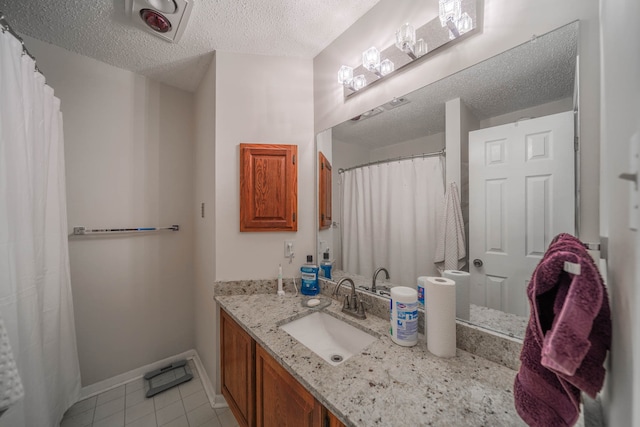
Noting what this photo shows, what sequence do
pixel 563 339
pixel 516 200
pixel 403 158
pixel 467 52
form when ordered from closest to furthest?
pixel 563 339 < pixel 516 200 < pixel 467 52 < pixel 403 158

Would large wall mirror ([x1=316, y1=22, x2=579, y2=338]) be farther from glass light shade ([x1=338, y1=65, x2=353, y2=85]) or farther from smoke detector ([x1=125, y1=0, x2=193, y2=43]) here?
smoke detector ([x1=125, y1=0, x2=193, y2=43])

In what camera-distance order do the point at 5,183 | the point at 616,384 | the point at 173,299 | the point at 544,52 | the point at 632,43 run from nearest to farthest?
the point at 632,43 → the point at 616,384 → the point at 544,52 → the point at 5,183 → the point at 173,299

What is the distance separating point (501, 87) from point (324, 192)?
0.99 metres

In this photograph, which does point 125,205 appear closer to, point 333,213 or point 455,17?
point 333,213

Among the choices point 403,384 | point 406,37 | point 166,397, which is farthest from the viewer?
point 166,397

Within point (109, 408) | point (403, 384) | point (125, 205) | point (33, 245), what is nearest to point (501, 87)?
point (403, 384)

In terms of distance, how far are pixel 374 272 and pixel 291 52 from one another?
154cm

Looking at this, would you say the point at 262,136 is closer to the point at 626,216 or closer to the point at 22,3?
the point at 22,3

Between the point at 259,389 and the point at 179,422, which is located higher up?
the point at 259,389

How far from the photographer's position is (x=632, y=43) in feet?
1.04

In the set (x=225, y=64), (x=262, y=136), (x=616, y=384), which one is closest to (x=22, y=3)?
(x=225, y=64)

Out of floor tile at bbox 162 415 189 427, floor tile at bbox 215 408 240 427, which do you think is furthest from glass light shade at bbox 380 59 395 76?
floor tile at bbox 162 415 189 427

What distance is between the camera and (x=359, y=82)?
1293mm

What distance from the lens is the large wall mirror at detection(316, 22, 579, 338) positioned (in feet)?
2.41
